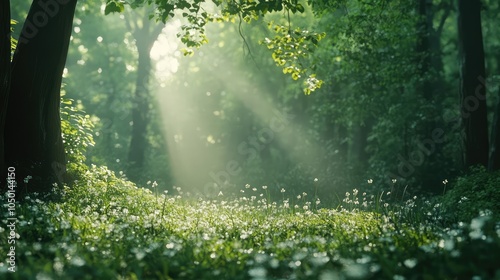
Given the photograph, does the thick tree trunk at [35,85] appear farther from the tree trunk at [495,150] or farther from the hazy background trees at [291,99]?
the tree trunk at [495,150]

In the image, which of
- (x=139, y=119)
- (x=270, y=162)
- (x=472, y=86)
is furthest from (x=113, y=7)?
(x=270, y=162)

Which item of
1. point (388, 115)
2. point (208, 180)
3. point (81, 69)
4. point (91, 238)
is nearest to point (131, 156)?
point (208, 180)

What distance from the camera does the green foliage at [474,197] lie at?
977cm

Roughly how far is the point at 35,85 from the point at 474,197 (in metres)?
8.96

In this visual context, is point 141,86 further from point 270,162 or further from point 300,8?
point 300,8

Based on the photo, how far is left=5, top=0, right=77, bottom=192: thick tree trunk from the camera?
1042 cm

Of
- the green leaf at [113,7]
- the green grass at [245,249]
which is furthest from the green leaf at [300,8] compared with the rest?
the green grass at [245,249]

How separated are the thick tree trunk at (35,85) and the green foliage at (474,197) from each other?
7.78 metres

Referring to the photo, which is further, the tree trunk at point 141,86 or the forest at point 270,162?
the tree trunk at point 141,86

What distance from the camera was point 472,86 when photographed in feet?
51.1

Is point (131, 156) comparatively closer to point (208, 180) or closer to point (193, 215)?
point (208, 180)

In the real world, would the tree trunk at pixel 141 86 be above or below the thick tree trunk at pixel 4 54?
above

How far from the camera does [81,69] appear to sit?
2079 inches

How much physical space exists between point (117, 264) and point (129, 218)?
3214mm
